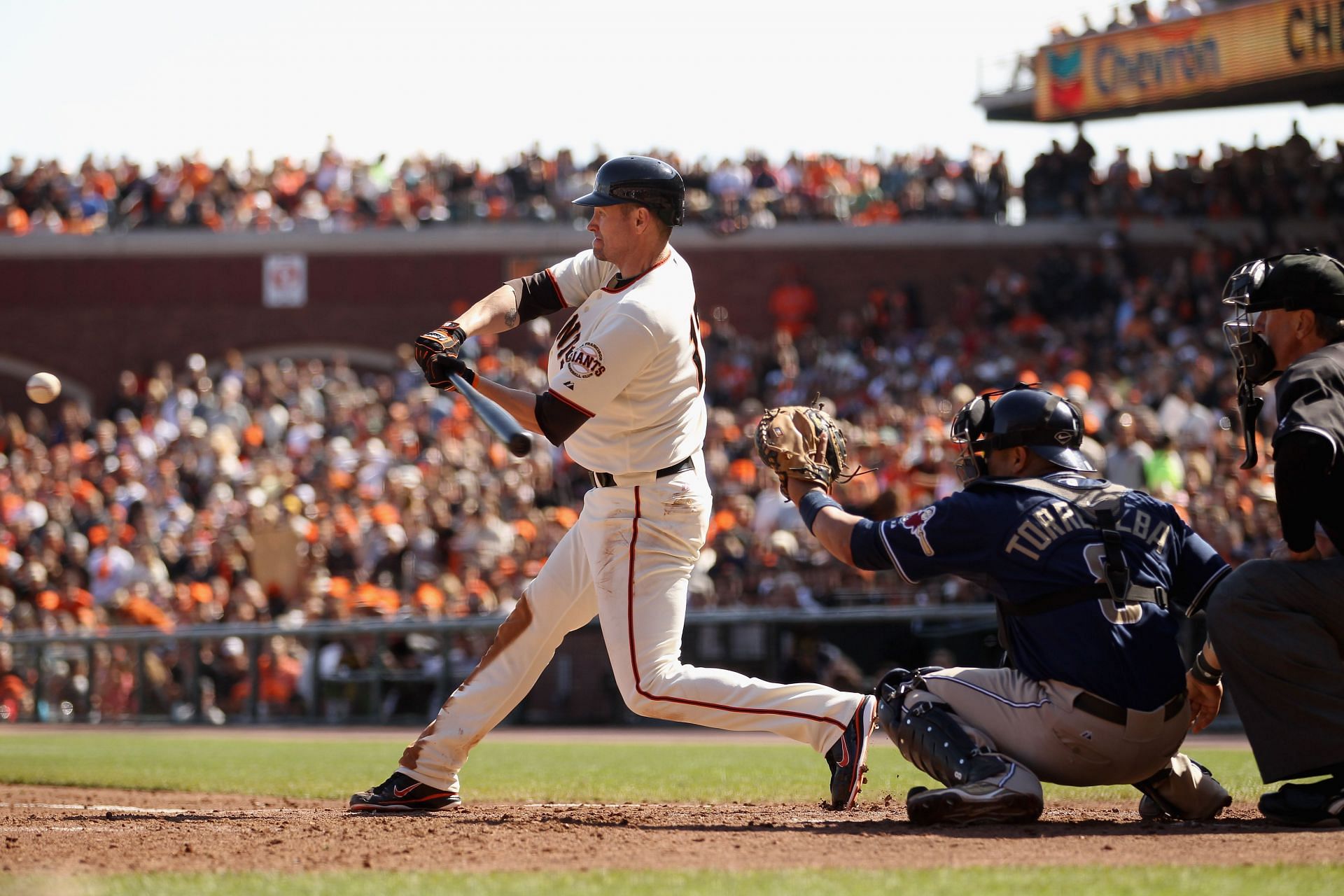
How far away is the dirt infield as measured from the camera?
4250 millimetres

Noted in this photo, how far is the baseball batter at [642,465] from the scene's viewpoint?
5152mm

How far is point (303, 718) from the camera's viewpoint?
14359mm

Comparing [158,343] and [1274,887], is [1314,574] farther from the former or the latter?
[158,343]

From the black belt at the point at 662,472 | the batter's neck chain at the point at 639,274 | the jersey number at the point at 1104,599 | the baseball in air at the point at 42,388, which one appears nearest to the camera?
the jersey number at the point at 1104,599

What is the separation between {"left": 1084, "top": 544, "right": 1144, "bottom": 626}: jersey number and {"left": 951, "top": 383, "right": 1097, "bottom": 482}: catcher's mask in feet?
1.15

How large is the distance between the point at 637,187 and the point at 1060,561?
1868mm

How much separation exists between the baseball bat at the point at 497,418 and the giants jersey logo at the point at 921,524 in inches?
46.1

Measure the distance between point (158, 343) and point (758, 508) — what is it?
19404mm

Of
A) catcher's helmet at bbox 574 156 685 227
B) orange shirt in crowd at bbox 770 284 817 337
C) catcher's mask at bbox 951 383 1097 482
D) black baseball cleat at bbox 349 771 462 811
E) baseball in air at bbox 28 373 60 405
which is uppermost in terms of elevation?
orange shirt in crowd at bbox 770 284 817 337

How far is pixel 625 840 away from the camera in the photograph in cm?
482

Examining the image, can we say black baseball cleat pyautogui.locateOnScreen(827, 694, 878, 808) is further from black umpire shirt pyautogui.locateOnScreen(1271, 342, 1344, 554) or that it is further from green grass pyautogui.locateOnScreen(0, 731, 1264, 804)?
black umpire shirt pyautogui.locateOnScreen(1271, 342, 1344, 554)

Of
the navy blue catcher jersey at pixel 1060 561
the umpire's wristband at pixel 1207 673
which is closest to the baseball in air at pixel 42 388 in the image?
the navy blue catcher jersey at pixel 1060 561

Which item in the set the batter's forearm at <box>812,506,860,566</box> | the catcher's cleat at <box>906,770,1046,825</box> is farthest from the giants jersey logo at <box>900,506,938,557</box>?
the catcher's cleat at <box>906,770,1046,825</box>

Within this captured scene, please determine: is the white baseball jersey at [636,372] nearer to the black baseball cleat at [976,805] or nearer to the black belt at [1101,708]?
the black baseball cleat at [976,805]
